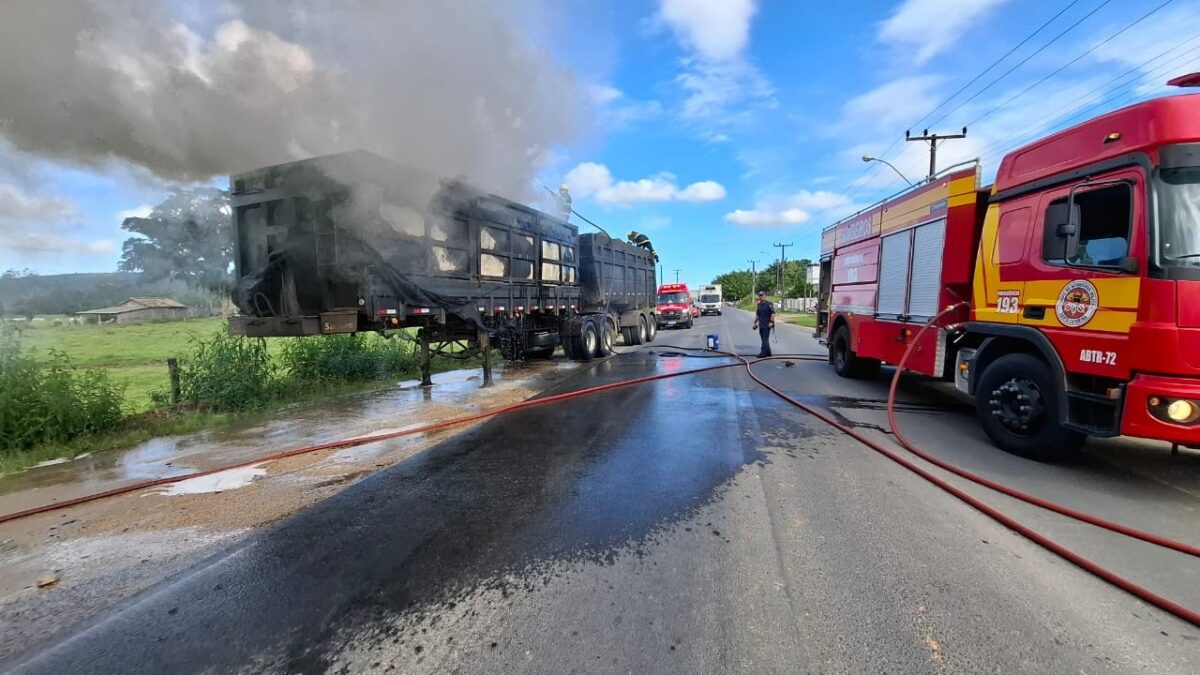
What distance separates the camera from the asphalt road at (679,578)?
2160mm

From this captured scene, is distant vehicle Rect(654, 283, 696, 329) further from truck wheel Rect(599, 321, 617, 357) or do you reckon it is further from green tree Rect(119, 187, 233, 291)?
green tree Rect(119, 187, 233, 291)

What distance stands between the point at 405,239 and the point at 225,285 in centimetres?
255

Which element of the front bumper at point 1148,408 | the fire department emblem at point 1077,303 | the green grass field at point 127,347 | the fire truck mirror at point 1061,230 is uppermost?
the fire truck mirror at point 1061,230

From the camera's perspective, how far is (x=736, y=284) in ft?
344

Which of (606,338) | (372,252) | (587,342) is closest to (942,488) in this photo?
(372,252)

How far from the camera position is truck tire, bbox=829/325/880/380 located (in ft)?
29.8

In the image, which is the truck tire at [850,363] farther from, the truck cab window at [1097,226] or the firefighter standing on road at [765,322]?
the truck cab window at [1097,226]

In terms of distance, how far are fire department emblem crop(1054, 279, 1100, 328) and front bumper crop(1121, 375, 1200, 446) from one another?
59cm

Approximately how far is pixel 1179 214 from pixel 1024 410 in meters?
1.80

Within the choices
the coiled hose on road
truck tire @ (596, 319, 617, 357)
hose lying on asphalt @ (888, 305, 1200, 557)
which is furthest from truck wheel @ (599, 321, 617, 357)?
hose lying on asphalt @ (888, 305, 1200, 557)

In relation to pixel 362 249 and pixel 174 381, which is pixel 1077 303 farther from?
pixel 174 381

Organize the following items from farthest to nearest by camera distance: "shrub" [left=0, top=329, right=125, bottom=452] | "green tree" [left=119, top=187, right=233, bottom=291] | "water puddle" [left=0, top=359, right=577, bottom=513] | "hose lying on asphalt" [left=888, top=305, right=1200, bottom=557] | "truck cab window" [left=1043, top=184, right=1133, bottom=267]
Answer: "green tree" [left=119, top=187, right=233, bottom=291]
"shrub" [left=0, top=329, right=125, bottom=452]
"water puddle" [left=0, top=359, right=577, bottom=513]
"truck cab window" [left=1043, top=184, right=1133, bottom=267]
"hose lying on asphalt" [left=888, top=305, right=1200, bottom=557]

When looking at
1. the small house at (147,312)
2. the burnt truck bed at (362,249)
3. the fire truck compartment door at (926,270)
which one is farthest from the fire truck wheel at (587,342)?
the small house at (147,312)

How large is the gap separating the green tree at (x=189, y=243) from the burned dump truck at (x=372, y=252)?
0.31 metres
